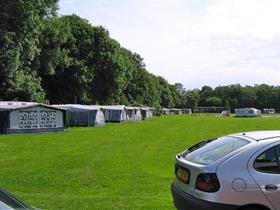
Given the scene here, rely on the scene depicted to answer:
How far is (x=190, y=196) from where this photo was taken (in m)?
7.86

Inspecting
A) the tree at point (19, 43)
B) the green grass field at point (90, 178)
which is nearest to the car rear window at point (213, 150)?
the green grass field at point (90, 178)

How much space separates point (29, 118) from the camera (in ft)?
142

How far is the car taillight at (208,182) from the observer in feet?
24.5

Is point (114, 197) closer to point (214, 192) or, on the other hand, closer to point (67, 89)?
point (214, 192)

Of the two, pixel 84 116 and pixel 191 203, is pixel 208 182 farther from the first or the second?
pixel 84 116

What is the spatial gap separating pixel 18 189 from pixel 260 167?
7.65 metres

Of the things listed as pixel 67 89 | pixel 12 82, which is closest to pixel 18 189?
pixel 12 82

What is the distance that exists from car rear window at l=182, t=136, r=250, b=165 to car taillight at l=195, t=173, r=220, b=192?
0.92 feet

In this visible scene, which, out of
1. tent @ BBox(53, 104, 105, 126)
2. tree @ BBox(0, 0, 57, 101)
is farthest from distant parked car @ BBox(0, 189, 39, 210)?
tent @ BBox(53, 104, 105, 126)

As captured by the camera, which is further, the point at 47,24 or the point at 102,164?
the point at 47,24

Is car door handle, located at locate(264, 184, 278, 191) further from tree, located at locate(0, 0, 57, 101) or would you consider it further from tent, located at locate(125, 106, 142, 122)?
tent, located at locate(125, 106, 142, 122)

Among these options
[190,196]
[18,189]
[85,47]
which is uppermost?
[85,47]

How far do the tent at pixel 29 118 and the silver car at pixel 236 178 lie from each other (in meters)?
35.5

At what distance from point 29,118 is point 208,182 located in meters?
37.0
